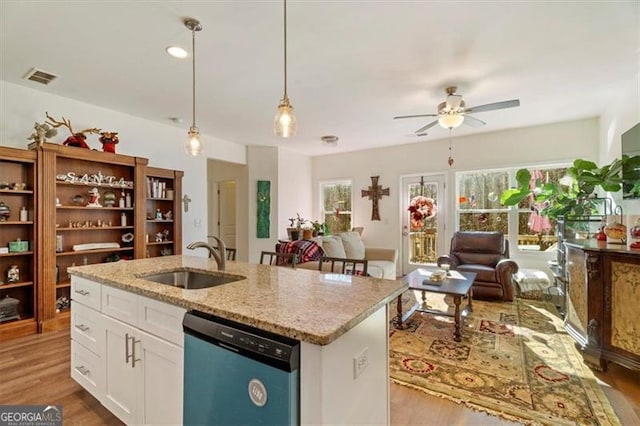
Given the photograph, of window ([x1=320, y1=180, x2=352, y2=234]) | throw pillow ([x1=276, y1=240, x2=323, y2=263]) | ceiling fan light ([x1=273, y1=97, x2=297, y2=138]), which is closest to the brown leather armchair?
throw pillow ([x1=276, y1=240, x2=323, y2=263])

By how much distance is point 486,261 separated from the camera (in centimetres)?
483

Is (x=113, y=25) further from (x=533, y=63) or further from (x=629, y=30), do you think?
(x=629, y=30)

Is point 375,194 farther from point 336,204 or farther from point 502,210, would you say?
point 502,210

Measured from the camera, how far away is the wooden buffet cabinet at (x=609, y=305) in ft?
7.32

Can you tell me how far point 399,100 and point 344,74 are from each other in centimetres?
102

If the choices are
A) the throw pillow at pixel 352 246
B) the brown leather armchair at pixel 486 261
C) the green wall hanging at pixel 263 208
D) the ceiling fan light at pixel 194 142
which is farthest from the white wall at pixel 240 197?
the brown leather armchair at pixel 486 261

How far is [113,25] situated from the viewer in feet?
7.66

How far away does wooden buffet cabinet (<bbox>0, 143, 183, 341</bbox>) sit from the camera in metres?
3.21

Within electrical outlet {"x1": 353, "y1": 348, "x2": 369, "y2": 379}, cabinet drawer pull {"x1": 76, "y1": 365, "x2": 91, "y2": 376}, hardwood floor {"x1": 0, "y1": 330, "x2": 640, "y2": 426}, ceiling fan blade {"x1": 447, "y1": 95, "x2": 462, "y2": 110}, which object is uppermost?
ceiling fan blade {"x1": 447, "y1": 95, "x2": 462, "y2": 110}

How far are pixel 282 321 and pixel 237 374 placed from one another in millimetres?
302

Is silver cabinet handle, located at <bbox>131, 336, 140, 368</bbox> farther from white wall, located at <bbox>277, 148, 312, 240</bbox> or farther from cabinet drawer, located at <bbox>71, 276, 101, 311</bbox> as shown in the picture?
white wall, located at <bbox>277, 148, 312, 240</bbox>

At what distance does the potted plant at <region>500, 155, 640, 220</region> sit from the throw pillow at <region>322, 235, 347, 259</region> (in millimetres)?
2546

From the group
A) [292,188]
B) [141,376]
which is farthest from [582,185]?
[292,188]

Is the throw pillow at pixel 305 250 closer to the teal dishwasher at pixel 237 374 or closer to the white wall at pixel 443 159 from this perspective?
the white wall at pixel 443 159
